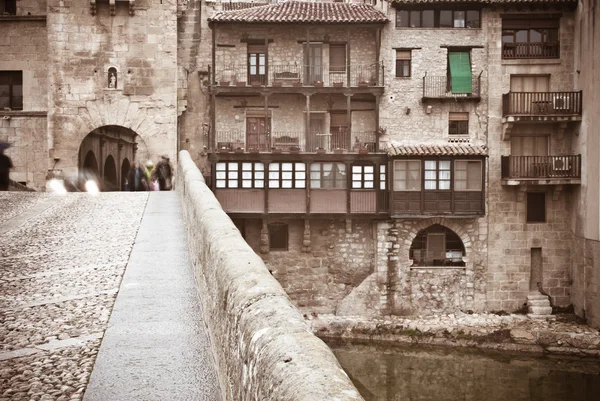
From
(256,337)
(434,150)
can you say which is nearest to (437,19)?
(434,150)

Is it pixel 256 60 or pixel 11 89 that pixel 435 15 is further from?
pixel 11 89

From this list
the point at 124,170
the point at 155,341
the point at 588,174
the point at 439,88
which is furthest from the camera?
the point at 124,170

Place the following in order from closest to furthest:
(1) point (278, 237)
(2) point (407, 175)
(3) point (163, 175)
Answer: (3) point (163, 175)
(2) point (407, 175)
(1) point (278, 237)

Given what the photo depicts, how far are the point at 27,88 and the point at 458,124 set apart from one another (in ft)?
60.1

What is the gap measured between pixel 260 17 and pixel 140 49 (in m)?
5.84

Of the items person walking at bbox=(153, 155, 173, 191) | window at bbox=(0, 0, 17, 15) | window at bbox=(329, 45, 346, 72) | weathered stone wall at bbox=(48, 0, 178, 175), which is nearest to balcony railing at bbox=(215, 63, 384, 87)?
window at bbox=(329, 45, 346, 72)

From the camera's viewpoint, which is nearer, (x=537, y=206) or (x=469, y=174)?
(x=469, y=174)

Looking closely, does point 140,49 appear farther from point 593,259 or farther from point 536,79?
point 593,259

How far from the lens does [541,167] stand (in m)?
27.3

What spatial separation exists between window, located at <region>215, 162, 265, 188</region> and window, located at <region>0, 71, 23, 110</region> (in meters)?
8.77

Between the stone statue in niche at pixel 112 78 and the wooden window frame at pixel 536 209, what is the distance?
59.0 feet

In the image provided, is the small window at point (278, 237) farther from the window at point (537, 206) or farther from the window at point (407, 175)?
the window at point (537, 206)

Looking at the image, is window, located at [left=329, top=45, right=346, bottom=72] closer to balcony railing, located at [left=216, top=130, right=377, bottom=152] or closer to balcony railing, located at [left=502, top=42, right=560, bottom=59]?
balcony railing, located at [left=216, top=130, right=377, bottom=152]

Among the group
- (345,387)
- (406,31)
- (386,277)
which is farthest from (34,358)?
(406,31)
